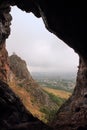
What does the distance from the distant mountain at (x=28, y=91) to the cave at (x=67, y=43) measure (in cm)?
7623

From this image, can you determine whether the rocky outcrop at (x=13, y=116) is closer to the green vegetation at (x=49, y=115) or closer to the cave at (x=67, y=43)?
the cave at (x=67, y=43)

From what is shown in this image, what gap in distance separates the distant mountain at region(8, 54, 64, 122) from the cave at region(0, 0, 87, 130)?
250 ft

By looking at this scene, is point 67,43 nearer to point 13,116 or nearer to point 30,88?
point 13,116

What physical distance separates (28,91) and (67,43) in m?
111

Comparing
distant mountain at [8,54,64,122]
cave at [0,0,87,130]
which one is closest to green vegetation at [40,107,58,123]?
distant mountain at [8,54,64,122]

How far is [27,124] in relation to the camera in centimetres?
4119

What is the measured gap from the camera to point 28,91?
152 m

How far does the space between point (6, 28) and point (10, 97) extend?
16005 millimetres

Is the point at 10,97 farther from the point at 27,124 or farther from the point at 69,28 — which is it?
the point at 69,28

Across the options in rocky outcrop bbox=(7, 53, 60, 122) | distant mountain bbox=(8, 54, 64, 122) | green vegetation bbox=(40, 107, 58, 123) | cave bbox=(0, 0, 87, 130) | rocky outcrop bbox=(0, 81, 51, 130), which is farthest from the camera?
rocky outcrop bbox=(7, 53, 60, 122)

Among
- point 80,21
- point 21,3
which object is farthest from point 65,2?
point 21,3

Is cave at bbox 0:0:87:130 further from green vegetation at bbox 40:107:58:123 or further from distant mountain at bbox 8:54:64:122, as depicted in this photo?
distant mountain at bbox 8:54:64:122

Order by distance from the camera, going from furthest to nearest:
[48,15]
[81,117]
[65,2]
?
[81,117] → [48,15] → [65,2]

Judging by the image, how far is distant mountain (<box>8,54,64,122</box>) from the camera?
135625 millimetres
